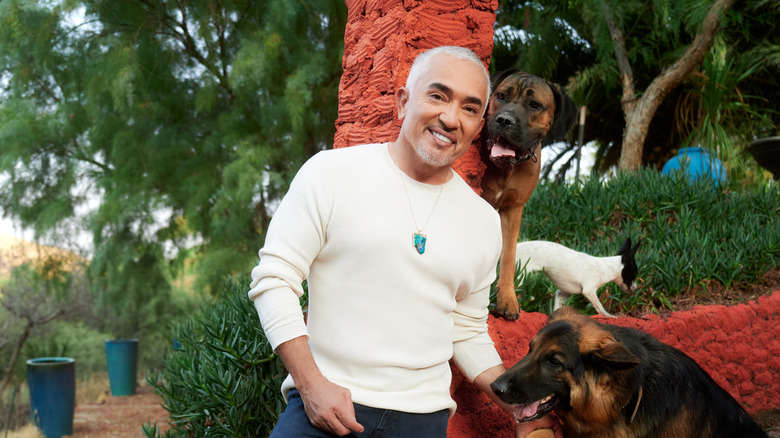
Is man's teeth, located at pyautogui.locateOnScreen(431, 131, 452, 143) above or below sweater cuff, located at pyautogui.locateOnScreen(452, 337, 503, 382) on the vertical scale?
above

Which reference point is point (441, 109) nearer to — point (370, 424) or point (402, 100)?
point (402, 100)

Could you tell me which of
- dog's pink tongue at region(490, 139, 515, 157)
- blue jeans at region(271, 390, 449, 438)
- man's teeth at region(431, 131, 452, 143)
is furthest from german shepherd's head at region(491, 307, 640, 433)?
dog's pink tongue at region(490, 139, 515, 157)

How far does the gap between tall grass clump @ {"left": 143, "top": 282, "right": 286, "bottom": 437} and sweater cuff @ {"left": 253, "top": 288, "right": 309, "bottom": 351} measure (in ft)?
4.27

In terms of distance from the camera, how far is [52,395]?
30.6ft

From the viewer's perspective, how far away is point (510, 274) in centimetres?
303

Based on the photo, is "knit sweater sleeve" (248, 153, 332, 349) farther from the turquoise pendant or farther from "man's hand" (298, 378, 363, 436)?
the turquoise pendant

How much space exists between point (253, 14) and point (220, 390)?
10.1 m

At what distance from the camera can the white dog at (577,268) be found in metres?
A: 3.71

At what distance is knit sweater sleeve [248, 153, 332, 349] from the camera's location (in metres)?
1.80

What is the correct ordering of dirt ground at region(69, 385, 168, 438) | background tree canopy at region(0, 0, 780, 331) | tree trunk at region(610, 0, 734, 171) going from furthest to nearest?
background tree canopy at region(0, 0, 780, 331) < dirt ground at region(69, 385, 168, 438) < tree trunk at region(610, 0, 734, 171)

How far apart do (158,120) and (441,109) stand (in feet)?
34.7

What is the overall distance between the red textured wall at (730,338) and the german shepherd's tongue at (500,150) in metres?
0.87

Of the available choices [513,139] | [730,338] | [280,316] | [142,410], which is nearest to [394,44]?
[513,139]

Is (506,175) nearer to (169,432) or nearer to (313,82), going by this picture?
(169,432)
